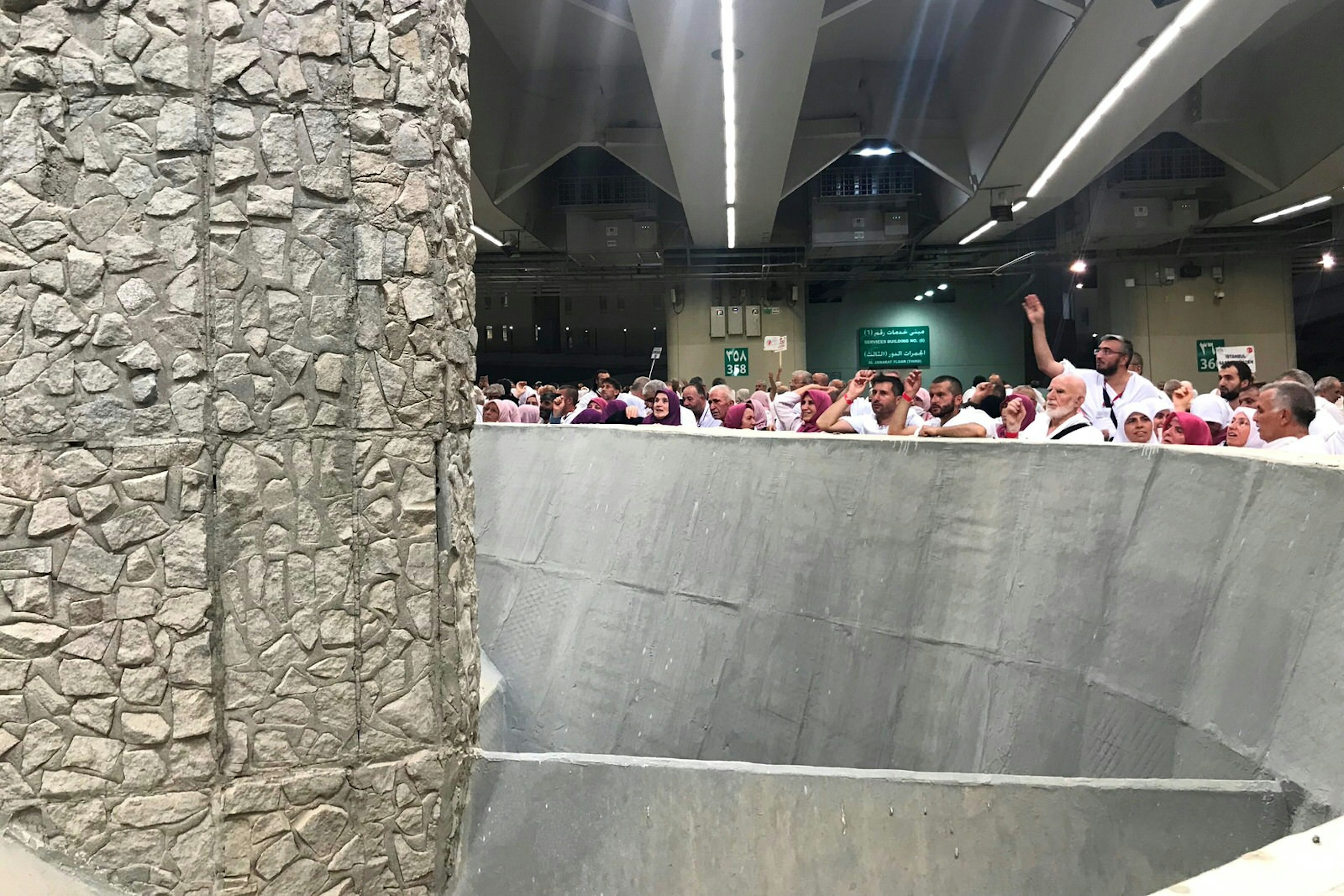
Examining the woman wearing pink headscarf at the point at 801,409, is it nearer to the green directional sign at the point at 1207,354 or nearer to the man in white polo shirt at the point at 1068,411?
the man in white polo shirt at the point at 1068,411

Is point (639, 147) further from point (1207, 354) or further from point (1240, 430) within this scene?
point (1207, 354)

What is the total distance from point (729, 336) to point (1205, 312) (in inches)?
396

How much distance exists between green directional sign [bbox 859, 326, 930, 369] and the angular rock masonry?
19.9 metres

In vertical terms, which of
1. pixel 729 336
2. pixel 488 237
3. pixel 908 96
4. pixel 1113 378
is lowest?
pixel 1113 378

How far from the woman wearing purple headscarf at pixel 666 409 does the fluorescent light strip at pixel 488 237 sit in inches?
362

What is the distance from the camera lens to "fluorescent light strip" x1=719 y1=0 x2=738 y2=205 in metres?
8.03

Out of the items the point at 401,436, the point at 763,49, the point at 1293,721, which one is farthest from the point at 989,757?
the point at 763,49

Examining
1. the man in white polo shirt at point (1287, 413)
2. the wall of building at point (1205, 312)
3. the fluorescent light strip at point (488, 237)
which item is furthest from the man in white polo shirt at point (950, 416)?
the wall of building at point (1205, 312)

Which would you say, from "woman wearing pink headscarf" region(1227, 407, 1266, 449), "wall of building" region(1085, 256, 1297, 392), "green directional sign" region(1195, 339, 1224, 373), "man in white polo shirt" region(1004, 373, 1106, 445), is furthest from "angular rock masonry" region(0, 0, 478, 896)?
"green directional sign" region(1195, 339, 1224, 373)

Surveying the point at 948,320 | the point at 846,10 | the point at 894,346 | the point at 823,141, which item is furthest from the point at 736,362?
the point at 846,10

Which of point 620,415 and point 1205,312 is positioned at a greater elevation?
point 1205,312

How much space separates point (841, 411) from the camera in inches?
262

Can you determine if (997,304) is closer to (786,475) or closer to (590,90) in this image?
(590,90)

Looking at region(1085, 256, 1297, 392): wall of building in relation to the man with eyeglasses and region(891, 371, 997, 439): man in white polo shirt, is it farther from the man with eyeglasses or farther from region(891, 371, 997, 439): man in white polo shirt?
region(891, 371, 997, 439): man in white polo shirt
